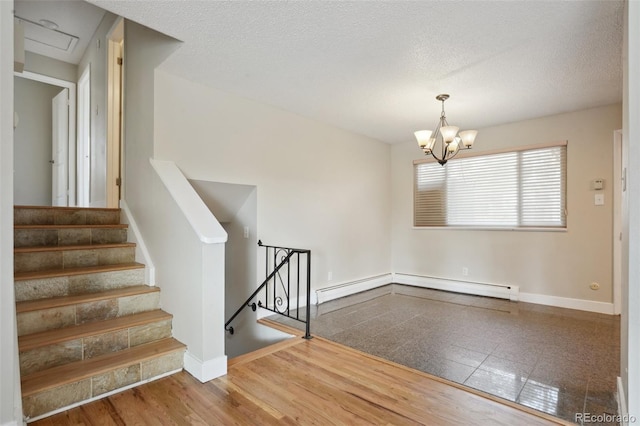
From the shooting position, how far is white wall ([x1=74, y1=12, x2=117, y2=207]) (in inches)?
151

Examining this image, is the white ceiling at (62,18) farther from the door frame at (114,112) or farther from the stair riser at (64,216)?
the stair riser at (64,216)

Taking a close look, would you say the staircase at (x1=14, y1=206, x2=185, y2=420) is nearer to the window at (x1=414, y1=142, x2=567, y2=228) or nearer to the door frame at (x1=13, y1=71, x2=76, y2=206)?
the door frame at (x1=13, y1=71, x2=76, y2=206)

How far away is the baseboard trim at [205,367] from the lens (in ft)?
7.09

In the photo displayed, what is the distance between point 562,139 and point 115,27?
5.50m

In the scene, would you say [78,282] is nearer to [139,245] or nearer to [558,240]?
[139,245]

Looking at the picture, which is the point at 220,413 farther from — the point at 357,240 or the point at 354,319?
the point at 357,240

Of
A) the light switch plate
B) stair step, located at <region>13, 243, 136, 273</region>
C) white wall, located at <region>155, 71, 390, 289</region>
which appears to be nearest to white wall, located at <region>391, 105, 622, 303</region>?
the light switch plate

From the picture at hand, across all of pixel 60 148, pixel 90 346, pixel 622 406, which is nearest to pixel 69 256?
pixel 90 346

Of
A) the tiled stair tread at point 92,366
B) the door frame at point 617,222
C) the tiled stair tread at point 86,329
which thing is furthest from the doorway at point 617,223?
the tiled stair tread at point 86,329

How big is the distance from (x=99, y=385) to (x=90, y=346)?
288 mm

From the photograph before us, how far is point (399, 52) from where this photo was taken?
98.6 inches

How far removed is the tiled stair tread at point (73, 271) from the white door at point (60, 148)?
300 cm

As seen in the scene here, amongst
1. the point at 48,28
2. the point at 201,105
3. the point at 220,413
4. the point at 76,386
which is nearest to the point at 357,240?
the point at 201,105

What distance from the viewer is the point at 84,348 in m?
2.08
